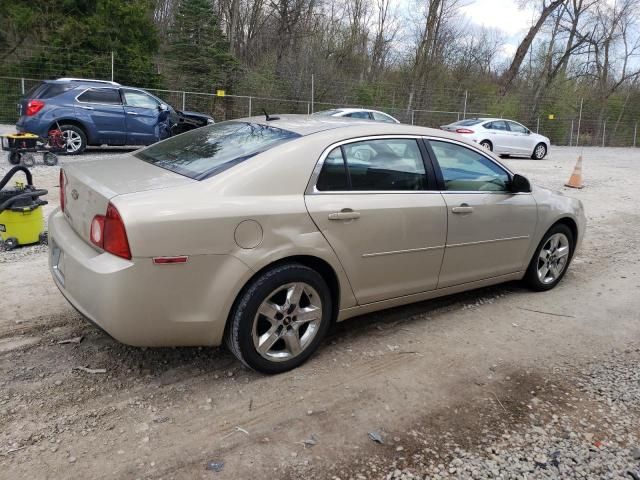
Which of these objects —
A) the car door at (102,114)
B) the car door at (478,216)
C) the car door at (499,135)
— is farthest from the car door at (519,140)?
the car door at (478,216)

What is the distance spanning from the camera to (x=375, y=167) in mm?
3801

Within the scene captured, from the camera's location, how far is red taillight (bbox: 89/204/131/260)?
282 centimetres

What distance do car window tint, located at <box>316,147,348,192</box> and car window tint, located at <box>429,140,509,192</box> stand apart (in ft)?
3.03

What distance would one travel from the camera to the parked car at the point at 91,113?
38.2 feet

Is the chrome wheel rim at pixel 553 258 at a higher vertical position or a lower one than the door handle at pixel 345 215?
lower

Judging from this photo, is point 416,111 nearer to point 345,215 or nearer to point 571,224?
point 571,224

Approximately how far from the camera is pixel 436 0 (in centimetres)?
2995

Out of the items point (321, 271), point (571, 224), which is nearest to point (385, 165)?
point (321, 271)

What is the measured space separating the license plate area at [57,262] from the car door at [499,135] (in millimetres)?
16651

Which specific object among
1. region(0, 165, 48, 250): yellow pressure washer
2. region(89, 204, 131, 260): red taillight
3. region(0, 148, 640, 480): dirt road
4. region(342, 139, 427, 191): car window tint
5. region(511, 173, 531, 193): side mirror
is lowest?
region(0, 148, 640, 480): dirt road

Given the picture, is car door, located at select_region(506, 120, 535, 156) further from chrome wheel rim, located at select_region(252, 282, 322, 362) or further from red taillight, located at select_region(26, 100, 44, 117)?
chrome wheel rim, located at select_region(252, 282, 322, 362)

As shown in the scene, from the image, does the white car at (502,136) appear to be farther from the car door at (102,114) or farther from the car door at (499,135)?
the car door at (102,114)

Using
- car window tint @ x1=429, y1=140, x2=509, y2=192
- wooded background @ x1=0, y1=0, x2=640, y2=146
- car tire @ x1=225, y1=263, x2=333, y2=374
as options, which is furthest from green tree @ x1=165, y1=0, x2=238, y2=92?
car tire @ x1=225, y1=263, x2=333, y2=374

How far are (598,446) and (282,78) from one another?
74.1 ft
